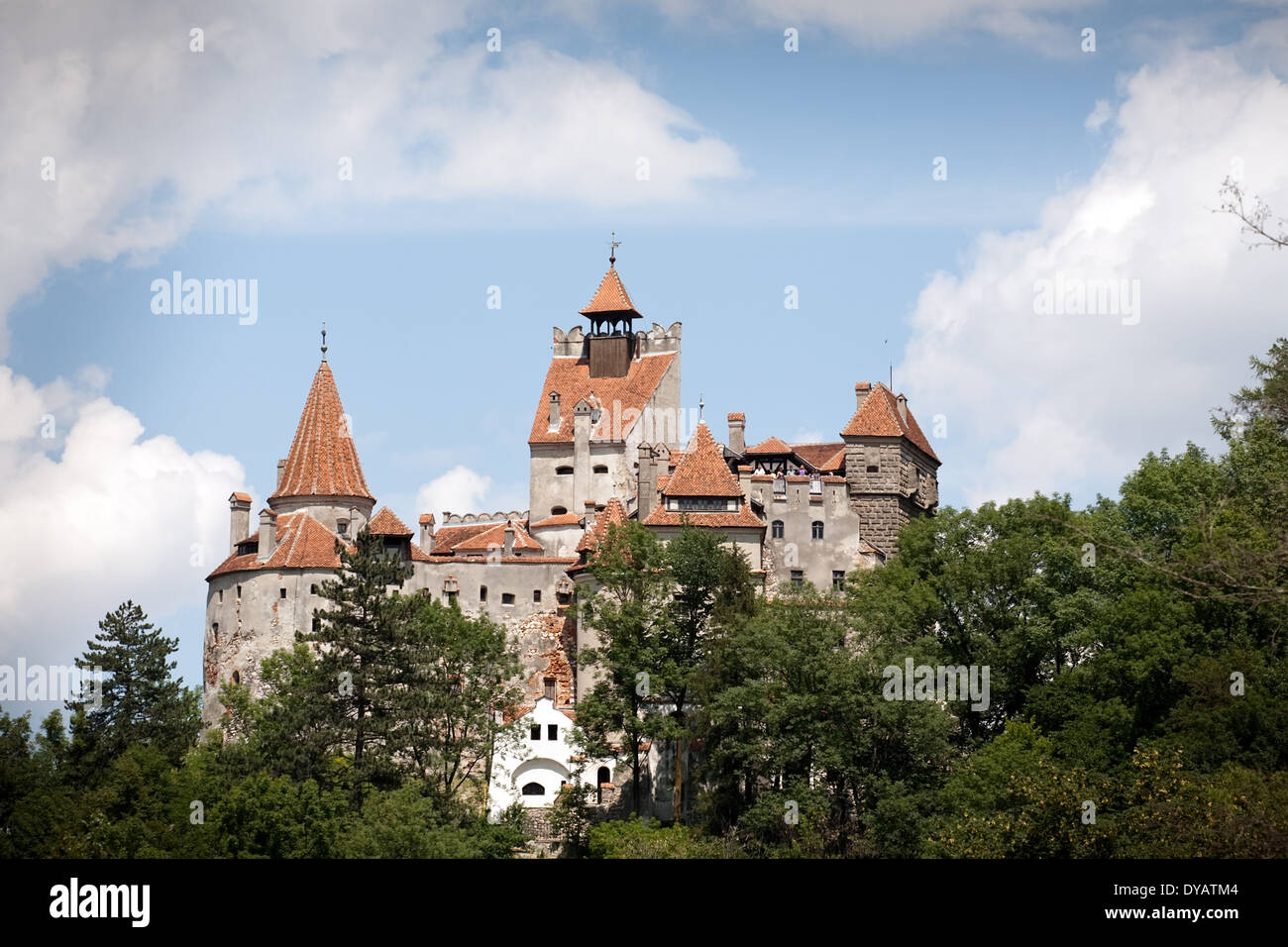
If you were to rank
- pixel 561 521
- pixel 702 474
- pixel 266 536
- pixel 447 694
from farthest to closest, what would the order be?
1. pixel 561 521
2. pixel 266 536
3. pixel 702 474
4. pixel 447 694

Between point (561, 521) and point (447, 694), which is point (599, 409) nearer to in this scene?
point (561, 521)

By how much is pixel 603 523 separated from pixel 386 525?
28.7ft

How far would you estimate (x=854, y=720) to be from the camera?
57156 mm

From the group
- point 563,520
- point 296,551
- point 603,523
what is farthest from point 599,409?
point 296,551

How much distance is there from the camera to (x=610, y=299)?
290ft

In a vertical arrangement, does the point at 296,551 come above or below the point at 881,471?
below

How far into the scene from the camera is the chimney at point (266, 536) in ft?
246

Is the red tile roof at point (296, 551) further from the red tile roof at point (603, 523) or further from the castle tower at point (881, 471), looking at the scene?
the castle tower at point (881, 471)

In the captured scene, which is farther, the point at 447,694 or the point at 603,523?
the point at 603,523

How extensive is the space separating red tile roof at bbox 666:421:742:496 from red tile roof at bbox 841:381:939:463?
7.16 metres

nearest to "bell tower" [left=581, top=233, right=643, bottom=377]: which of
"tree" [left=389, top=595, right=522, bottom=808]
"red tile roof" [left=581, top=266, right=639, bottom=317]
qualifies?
"red tile roof" [left=581, top=266, right=639, bottom=317]

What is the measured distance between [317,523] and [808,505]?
65.2ft

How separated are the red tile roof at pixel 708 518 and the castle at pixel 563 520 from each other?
3.2 inches
